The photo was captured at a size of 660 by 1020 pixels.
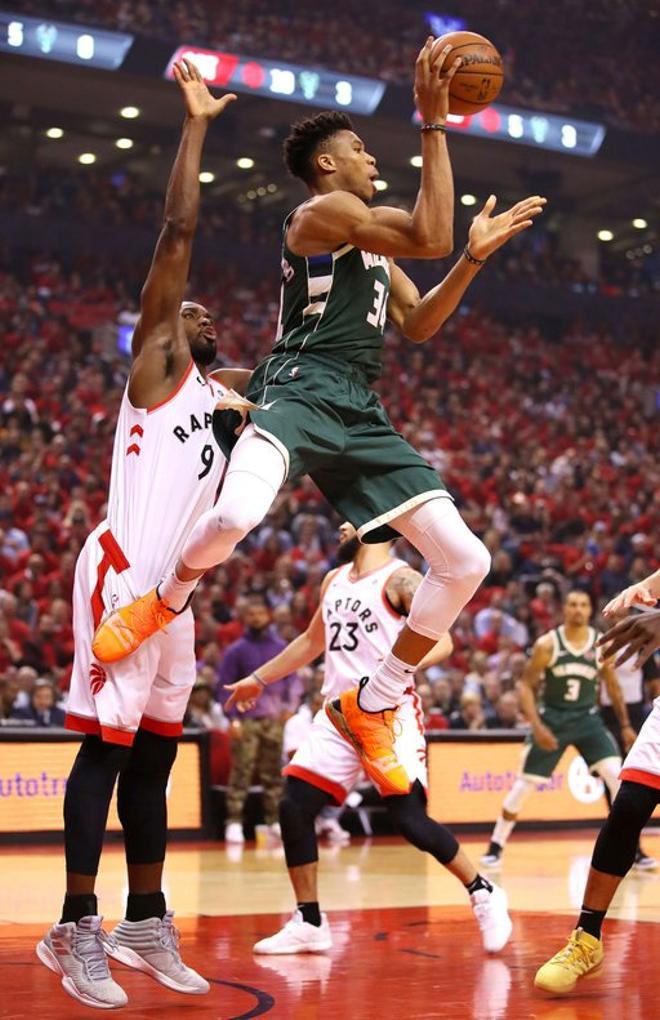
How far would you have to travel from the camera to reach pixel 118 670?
512 centimetres

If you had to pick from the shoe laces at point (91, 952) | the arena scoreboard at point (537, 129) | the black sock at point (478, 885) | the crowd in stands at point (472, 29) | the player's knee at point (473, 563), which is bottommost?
the black sock at point (478, 885)

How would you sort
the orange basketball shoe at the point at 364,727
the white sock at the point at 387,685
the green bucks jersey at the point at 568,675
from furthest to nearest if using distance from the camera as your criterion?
the green bucks jersey at the point at 568,675
the orange basketball shoe at the point at 364,727
the white sock at the point at 387,685

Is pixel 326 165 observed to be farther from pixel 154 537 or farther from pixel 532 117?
Result: pixel 532 117

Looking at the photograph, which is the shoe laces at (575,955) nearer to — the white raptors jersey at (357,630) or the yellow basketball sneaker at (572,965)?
the yellow basketball sneaker at (572,965)

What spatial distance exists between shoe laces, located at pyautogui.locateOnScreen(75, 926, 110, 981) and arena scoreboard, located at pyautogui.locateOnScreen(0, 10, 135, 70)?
22663 mm

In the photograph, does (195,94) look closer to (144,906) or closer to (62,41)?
(144,906)

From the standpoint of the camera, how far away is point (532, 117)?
98.0ft

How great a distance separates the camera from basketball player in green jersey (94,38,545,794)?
4.90 m

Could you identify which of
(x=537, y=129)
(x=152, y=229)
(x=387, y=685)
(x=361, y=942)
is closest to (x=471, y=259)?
(x=387, y=685)

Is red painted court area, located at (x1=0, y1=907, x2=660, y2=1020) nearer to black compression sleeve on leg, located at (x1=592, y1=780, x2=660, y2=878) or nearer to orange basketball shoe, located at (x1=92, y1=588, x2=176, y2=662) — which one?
black compression sleeve on leg, located at (x1=592, y1=780, x2=660, y2=878)

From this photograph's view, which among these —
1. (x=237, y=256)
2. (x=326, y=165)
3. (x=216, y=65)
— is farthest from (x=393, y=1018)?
(x=237, y=256)

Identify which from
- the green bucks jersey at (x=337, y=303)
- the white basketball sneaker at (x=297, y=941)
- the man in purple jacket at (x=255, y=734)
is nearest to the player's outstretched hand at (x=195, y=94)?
the green bucks jersey at (x=337, y=303)

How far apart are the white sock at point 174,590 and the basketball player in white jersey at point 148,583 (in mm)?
158

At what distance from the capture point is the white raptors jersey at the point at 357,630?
24.4ft
